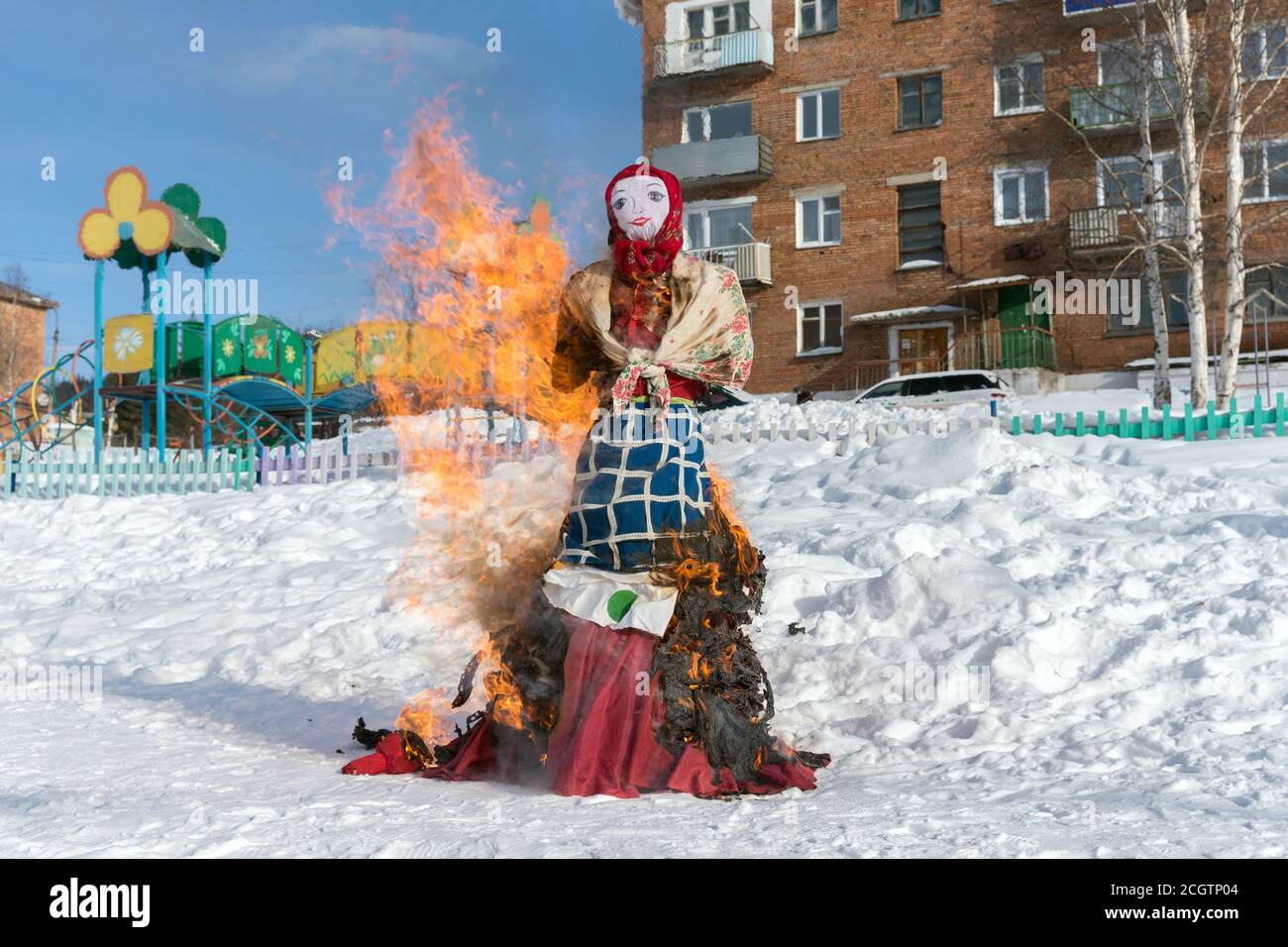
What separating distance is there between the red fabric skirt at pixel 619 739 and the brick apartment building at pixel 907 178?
815 inches

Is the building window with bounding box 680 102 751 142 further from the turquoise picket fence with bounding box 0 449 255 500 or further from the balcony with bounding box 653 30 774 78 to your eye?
the turquoise picket fence with bounding box 0 449 255 500

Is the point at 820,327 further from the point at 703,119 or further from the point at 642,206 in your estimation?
the point at 642,206

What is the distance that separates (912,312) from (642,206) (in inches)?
862

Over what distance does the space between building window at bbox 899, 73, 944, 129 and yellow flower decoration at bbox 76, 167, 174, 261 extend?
16713 millimetres

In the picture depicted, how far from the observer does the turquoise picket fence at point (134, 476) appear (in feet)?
48.6

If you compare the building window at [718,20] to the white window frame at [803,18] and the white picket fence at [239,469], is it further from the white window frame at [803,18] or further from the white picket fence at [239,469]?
the white picket fence at [239,469]

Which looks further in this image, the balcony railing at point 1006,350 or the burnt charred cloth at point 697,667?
the balcony railing at point 1006,350

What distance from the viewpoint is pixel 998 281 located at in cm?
2466

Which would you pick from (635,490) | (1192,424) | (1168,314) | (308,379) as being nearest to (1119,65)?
(1168,314)

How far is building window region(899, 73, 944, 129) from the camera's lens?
84.5 ft

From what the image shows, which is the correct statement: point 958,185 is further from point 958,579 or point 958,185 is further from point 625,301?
point 625,301

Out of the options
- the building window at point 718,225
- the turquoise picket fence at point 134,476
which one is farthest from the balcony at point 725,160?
the turquoise picket fence at point 134,476

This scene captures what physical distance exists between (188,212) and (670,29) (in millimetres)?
14926

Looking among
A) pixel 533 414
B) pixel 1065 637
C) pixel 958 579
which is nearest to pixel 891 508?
pixel 958 579
